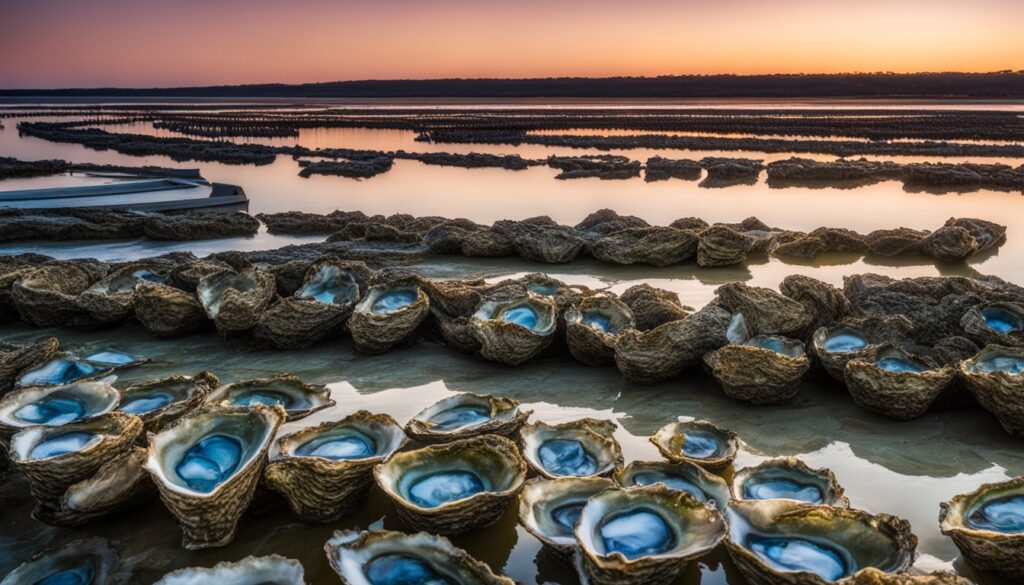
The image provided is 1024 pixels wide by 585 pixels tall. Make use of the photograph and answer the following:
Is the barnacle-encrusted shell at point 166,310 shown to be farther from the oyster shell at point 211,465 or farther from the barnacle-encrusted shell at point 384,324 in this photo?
the oyster shell at point 211,465

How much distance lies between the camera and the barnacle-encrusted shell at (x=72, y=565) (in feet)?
6.98

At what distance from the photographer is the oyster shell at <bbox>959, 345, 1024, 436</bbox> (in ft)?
9.77

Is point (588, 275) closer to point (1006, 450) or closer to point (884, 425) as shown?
point (884, 425)

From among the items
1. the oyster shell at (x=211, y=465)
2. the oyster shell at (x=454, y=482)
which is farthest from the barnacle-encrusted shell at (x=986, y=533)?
the oyster shell at (x=211, y=465)

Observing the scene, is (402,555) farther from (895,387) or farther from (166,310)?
(166,310)

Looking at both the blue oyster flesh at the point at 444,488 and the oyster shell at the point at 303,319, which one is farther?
the oyster shell at the point at 303,319

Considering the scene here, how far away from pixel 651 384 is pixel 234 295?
8.27ft

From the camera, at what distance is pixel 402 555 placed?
82.0 inches

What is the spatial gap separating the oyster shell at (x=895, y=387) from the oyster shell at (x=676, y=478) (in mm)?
1206

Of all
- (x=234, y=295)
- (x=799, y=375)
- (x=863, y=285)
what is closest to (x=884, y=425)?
(x=799, y=375)

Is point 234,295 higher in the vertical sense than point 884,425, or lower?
higher

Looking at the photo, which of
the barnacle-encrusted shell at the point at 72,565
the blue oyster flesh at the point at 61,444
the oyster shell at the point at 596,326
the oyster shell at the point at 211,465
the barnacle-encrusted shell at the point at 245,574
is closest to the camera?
the barnacle-encrusted shell at the point at 245,574

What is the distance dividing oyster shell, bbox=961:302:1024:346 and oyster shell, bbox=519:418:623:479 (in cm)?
224

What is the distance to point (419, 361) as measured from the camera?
416 centimetres
